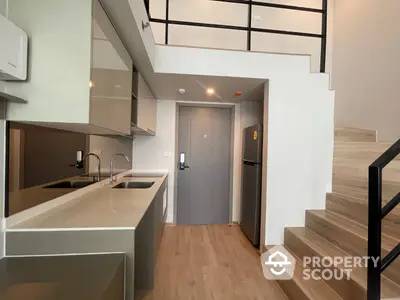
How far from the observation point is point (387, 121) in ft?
10.6

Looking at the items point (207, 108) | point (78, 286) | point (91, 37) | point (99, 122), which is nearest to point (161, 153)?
point (207, 108)

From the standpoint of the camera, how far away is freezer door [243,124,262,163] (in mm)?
3176

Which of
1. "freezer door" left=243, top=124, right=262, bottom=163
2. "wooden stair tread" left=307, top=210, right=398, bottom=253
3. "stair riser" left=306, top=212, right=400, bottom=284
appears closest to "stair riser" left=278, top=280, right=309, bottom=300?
"stair riser" left=306, top=212, right=400, bottom=284

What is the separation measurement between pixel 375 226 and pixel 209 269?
1.90 meters

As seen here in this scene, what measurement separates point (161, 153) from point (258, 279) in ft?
7.99

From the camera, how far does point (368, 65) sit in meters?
3.61

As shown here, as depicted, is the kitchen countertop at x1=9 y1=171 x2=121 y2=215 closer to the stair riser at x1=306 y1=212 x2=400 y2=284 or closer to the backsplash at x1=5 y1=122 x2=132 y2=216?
the backsplash at x1=5 y1=122 x2=132 y2=216

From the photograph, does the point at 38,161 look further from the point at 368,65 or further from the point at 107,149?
the point at 368,65

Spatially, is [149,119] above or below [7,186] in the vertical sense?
above

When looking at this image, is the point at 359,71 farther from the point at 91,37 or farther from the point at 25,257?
the point at 25,257

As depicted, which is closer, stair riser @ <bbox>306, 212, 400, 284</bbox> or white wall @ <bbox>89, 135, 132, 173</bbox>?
stair riser @ <bbox>306, 212, 400, 284</bbox>

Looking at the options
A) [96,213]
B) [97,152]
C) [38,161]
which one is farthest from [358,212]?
[38,161]

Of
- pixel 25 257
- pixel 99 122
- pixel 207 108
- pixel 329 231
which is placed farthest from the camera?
pixel 207 108

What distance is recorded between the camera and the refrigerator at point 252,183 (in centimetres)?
322
